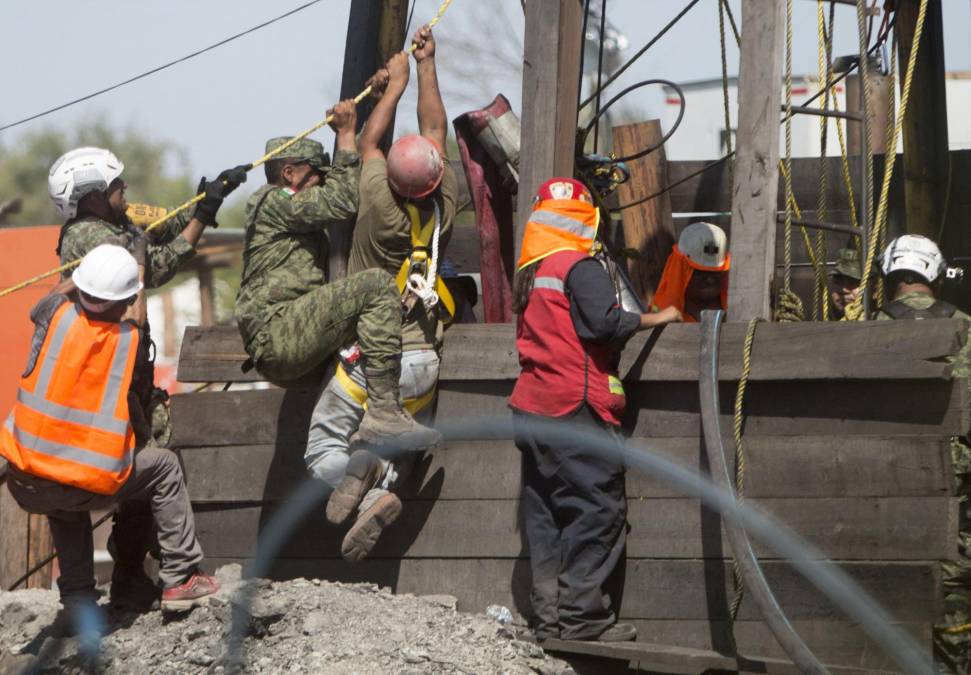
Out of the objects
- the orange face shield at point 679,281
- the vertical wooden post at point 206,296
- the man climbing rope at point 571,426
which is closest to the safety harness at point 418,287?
the man climbing rope at point 571,426

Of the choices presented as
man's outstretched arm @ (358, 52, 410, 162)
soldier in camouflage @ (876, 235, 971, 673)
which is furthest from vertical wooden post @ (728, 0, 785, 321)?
man's outstretched arm @ (358, 52, 410, 162)

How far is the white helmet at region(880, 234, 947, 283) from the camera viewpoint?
7047 mm

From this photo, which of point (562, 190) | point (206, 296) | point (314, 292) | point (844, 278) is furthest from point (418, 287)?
point (206, 296)

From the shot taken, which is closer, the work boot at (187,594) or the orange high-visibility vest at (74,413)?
the orange high-visibility vest at (74,413)

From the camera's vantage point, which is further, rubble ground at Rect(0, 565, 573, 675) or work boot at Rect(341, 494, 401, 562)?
work boot at Rect(341, 494, 401, 562)

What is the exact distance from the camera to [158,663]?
21.5 feet

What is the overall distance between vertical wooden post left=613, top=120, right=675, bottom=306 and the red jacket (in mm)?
2774

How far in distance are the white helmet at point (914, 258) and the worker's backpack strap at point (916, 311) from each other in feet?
0.62

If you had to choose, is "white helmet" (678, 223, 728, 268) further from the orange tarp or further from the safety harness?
the orange tarp

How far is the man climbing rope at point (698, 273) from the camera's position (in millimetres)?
8422

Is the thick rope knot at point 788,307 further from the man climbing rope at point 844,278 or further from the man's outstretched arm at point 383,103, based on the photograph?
the man's outstretched arm at point 383,103

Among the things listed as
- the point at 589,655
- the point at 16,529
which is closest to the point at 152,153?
the point at 16,529

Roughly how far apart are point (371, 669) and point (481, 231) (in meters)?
2.89

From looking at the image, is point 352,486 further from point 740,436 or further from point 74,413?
point 740,436
